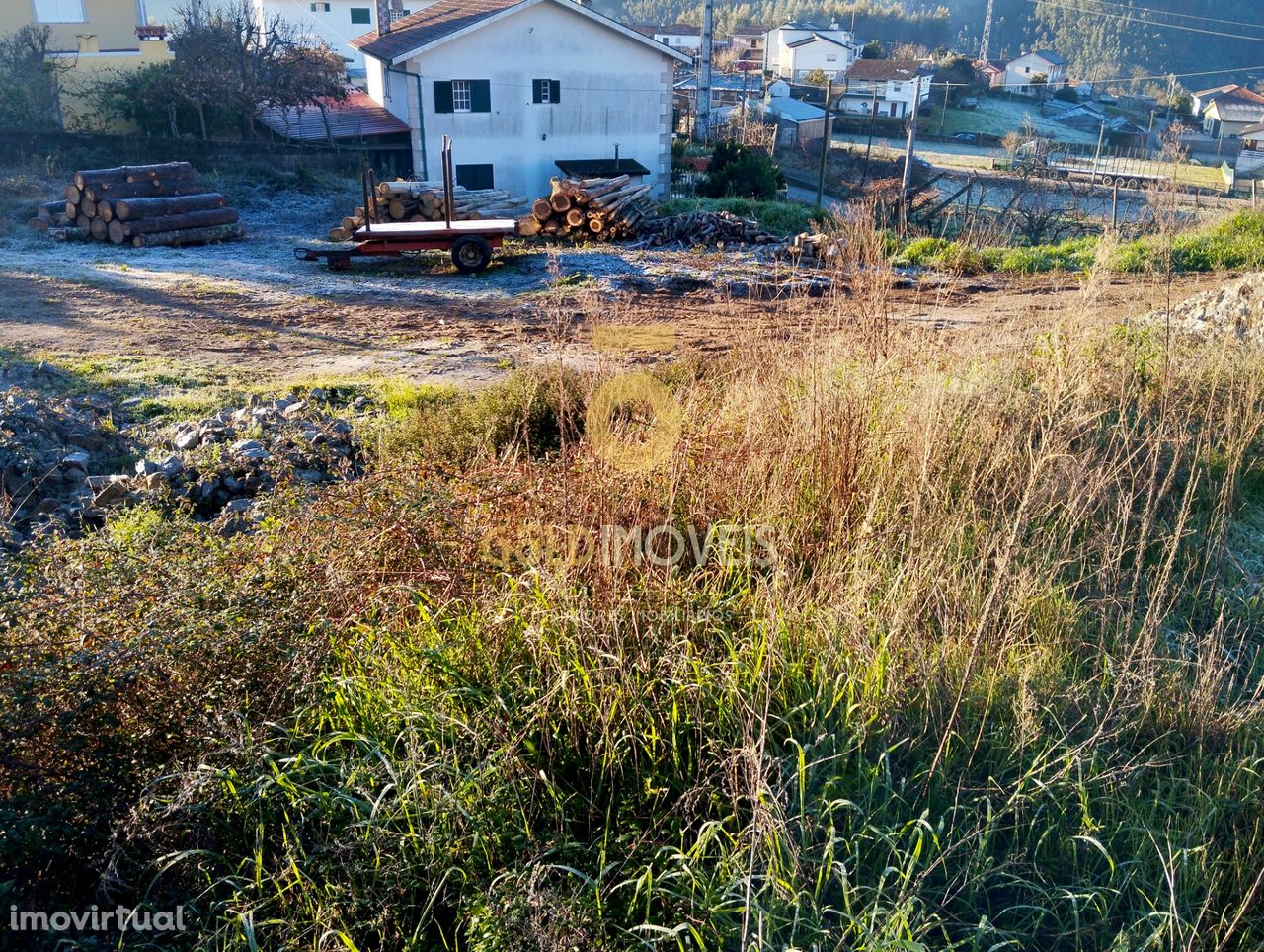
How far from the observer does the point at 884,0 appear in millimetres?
147125

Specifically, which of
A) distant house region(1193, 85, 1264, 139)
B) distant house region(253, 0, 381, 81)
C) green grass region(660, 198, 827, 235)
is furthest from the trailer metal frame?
distant house region(1193, 85, 1264, 139)

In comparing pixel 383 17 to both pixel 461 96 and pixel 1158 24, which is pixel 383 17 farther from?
pixel 1158 24

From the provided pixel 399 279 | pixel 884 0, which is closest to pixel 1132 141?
pixel 399 279

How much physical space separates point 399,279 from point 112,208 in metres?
6.58

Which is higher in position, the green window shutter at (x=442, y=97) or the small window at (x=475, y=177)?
the green window shutter at (x=442, y=97)

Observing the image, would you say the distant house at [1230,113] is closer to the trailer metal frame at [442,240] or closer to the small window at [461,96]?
the small window at [461,96]

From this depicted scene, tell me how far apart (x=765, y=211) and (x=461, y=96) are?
1036cm

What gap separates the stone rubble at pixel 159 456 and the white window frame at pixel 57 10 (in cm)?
2826

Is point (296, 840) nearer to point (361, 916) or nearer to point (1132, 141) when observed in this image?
point (361, 916)

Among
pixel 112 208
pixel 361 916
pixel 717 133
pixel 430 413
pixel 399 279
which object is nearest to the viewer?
pixel 361 916

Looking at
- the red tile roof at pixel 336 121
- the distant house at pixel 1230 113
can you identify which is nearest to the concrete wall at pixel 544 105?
the red tile roof at pixel 336 121

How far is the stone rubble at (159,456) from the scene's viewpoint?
6.13m

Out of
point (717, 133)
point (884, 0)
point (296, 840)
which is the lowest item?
point (296, 840)

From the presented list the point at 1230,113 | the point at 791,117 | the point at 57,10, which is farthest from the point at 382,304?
the point at 1230,113
